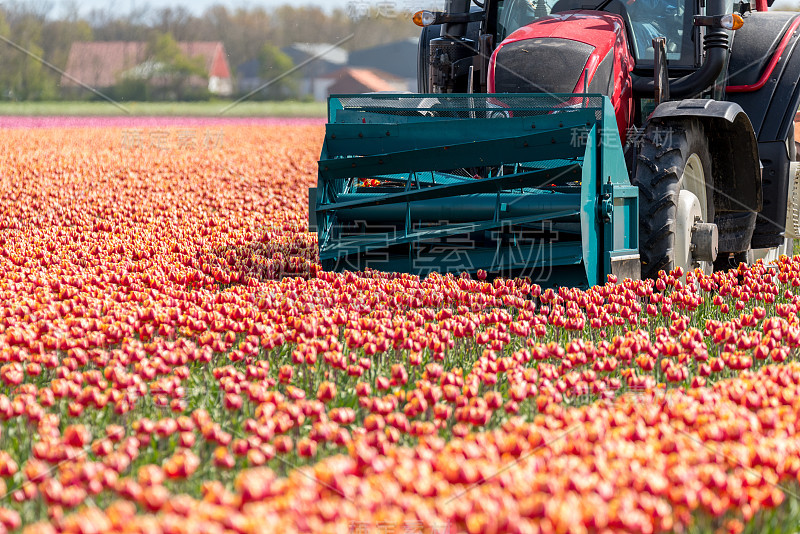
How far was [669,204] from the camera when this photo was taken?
620 cm

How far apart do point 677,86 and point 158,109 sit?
3229 cm

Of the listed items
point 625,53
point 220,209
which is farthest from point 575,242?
point 220,209

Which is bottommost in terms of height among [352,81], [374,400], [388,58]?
[352,81]

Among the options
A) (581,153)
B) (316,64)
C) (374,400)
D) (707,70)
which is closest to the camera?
(374,400)

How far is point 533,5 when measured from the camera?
8031 millimetres

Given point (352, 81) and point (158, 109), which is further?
point (352, 81)

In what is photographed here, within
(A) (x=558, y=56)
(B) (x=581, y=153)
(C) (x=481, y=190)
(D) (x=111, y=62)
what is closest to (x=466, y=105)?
(A) (x=558, y=56)

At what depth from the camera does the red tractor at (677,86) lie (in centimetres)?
643

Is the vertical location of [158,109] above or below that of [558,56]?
below

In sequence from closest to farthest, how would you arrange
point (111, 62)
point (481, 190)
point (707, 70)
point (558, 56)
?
point (481, 190)
point (558, 56)
point (707, 70)
point (111, 62)

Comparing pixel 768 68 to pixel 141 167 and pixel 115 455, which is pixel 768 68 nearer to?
pixel 115 455

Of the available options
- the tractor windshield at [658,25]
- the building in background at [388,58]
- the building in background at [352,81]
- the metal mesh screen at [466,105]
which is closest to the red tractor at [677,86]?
the tractor windshield at [658,25]

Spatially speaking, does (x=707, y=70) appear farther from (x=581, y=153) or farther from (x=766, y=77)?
(x=581, y=153)

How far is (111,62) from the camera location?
33.8 m
